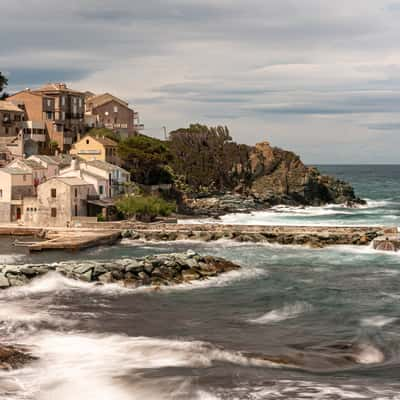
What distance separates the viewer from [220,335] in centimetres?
2648

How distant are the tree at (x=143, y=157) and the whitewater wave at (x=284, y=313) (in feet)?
171

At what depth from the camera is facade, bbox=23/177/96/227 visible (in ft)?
205

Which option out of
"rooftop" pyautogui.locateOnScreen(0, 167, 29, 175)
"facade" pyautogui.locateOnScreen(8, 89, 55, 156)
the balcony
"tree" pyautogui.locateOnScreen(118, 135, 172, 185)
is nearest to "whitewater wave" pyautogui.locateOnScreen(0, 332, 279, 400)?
"rooftop" pyautogui.locateOnScreen(0, 167, 29, 175)

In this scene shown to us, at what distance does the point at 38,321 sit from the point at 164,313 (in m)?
5.36

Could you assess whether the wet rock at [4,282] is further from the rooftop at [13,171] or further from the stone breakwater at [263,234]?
the rooftop at [13,171]

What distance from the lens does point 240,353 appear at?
23.6 m

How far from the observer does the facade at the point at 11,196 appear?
2579 inches

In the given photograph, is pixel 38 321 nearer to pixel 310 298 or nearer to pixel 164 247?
pixel 310 298

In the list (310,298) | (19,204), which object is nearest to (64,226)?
(19,204)

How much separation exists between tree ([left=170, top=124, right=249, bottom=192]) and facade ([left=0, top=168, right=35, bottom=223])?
29.6 m

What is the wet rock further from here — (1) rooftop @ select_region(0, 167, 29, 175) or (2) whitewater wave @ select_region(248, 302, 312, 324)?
(1) rooftop @ select_region(0, 167, 29, 175)

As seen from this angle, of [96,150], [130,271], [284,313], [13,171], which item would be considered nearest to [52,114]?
[96,150]

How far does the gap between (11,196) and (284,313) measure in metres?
41.3

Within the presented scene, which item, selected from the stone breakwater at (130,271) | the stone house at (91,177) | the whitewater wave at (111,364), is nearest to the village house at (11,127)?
the stone house at (91,177)
